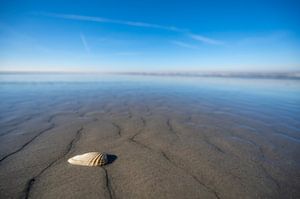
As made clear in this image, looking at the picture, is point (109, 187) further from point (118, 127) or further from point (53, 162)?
point (118, 127)

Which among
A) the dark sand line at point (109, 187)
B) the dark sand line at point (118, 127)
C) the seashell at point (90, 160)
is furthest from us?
the dark sand line at point (118, 127)

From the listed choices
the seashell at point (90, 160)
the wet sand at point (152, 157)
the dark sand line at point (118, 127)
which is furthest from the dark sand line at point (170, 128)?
the seashell at point (90, 160)

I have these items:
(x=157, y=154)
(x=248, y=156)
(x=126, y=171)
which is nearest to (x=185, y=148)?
(x=157, y=154)

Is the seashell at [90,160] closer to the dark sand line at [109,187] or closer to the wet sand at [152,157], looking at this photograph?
the wet sand at [152,157]

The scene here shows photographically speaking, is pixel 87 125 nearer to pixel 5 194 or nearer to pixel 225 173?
pixel 5 194

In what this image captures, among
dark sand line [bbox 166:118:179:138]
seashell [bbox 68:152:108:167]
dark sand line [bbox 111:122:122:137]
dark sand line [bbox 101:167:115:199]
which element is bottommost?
dark sand line [bbox 166:118:179:138]

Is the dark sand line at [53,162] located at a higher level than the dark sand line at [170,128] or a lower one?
higher

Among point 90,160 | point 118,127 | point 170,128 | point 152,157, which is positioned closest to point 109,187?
point 90,160

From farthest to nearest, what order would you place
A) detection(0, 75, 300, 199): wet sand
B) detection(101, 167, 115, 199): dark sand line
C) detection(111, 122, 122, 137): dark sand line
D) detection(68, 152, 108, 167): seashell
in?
detection(111, 122, 122, 137): dark sand line < detection(68, 152, 108, 167): seashell < detection(0, 75, 300, 199): wet sand < detection(101, 167, 115, 199): dark sand line

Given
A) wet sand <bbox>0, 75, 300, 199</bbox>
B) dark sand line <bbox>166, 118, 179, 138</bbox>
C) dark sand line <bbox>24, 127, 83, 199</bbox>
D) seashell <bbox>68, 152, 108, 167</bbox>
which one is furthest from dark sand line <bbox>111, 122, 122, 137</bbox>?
dark sand line <bbox>166, 118, 179, 138</bbox>

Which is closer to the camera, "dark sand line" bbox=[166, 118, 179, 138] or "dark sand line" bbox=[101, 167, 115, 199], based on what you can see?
"dark sand line" bbox=[101, 167, 115, 199]

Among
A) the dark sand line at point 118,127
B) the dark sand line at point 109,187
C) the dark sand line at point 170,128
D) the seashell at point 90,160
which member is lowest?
the dark sand line at point 170,128

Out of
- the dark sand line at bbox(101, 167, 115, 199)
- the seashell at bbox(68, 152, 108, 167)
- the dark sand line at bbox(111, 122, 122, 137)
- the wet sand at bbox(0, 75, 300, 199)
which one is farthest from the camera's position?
the dark sand line at bbox(111, 122, 122, 137)

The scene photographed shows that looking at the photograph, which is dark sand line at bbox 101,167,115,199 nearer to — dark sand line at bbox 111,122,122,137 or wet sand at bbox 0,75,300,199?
wet sand at bbox 0,75,300,199
